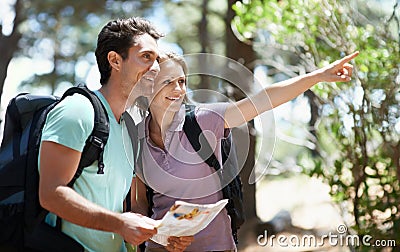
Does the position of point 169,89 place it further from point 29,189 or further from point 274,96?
point 29,189

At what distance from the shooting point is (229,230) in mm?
1984

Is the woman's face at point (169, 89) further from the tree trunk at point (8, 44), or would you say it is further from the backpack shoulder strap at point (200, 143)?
the tree trunk at point (8, 44)

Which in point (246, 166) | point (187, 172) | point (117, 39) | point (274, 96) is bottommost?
point (246, 166)

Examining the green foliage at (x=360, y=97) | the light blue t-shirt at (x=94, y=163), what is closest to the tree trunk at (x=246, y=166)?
the green foliage at (x=360, y=97)

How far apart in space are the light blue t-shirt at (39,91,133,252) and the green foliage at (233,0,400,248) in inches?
86.2

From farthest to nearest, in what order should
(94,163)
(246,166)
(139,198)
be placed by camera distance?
(246,166) < (139,198) < (94,163)

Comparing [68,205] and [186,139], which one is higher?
[186,139]

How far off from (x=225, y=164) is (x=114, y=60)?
0.48 meters

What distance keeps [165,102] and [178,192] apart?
0.28 metres

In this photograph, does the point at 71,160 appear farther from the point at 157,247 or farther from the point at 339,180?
the point at 339,180

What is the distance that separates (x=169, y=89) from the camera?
1938mm

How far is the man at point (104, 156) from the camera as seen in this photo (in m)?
1.42

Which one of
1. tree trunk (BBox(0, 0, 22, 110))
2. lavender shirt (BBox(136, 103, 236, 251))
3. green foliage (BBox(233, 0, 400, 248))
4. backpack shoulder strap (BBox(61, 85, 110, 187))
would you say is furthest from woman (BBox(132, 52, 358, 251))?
tree trunk (BBox(0, 0, 22, 110))

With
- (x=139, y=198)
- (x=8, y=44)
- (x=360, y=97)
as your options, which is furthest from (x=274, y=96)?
(x=8, y=44)
